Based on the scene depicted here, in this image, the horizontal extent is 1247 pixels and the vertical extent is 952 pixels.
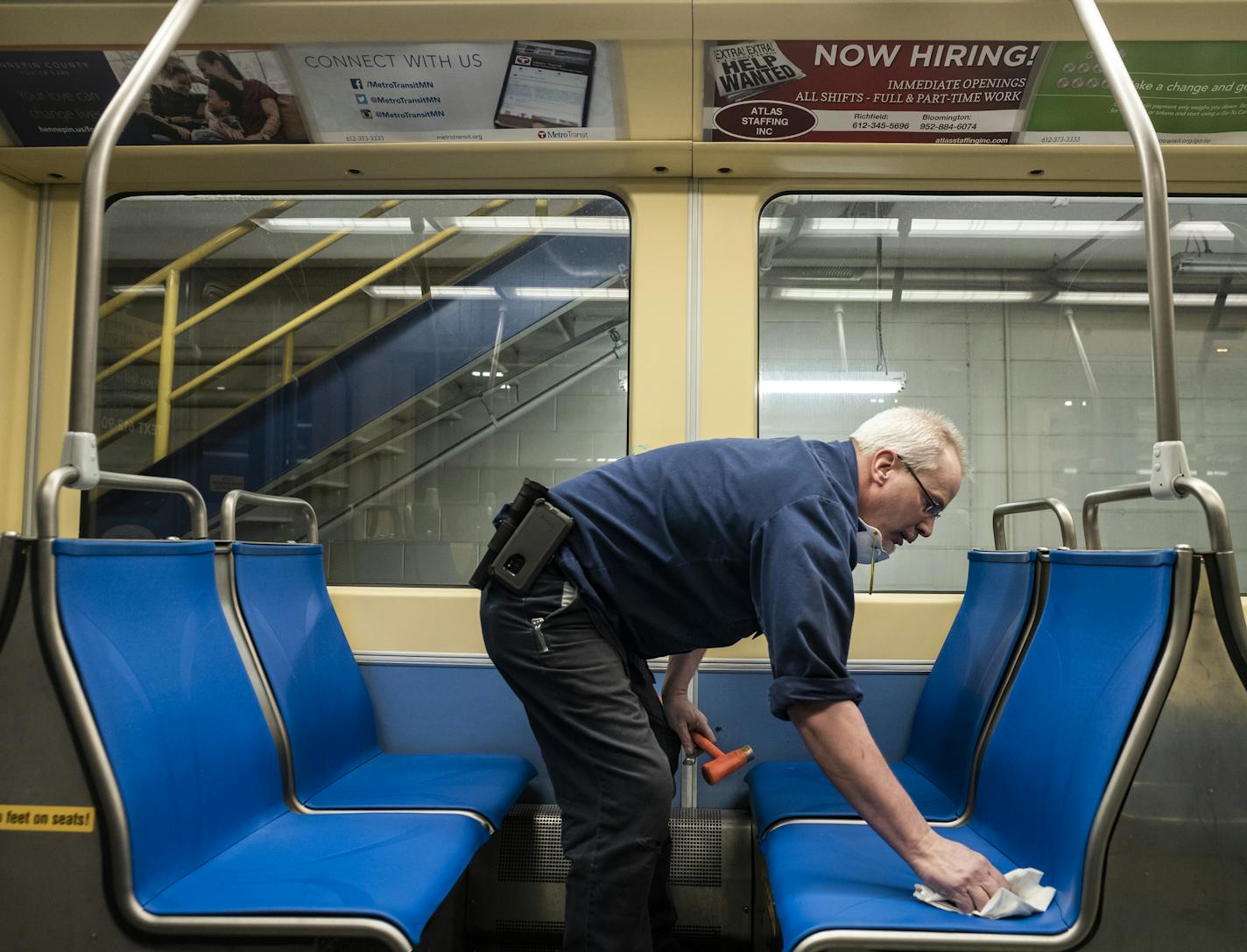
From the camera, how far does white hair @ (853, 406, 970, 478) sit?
2.12 m

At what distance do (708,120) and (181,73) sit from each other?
1.65 meters

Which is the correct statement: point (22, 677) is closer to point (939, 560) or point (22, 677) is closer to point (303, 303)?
point (303, 303)

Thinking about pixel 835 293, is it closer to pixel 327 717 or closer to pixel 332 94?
pixel 332 94

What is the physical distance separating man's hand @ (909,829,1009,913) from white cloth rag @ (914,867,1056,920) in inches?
0.5

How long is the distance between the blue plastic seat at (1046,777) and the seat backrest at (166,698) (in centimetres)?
123

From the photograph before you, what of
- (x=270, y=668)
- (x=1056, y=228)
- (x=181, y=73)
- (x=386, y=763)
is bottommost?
(x=386, y=763)

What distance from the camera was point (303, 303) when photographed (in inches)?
143

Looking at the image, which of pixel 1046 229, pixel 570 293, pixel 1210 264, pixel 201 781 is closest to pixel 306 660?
pixel 201 781

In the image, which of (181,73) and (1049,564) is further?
(181,73)

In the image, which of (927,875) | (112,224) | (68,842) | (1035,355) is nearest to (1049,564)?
(927,875)

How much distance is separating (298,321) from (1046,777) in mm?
2955

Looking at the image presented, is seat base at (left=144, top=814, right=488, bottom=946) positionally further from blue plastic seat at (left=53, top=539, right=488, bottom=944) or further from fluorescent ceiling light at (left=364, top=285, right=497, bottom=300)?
fluorescent ceiling light at (left=364, top=285, right=497, bottom=300)

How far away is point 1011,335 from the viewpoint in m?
3.47

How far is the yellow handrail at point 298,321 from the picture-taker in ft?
11.8
